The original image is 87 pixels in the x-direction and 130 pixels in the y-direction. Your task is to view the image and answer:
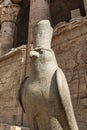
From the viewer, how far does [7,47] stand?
227 inches

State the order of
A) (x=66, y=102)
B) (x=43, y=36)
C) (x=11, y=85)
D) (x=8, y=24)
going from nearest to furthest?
(x=66, y=102) → (x=43, y=36) → (x=11, y=85) → (x=8, y=24)

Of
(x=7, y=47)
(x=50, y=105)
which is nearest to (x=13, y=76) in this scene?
(x=7, y=47)

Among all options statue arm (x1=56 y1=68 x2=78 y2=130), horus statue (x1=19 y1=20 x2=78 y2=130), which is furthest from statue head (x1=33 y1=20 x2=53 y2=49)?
statue arm (x1=56 y1=68 x2=78 y2=130)

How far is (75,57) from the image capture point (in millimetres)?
3365

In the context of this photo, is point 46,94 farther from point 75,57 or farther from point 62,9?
point 62,9

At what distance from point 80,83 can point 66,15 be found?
9.23 ft

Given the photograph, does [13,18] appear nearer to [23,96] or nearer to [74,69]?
[74,69]

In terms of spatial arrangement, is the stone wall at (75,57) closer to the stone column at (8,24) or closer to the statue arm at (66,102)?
the statue arm at (66,102)

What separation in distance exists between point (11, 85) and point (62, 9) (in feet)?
9.71

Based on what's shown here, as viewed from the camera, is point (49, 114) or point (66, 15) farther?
point (66, 15)

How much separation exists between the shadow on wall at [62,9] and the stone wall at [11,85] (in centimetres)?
159

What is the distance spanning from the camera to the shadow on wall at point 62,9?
516cm

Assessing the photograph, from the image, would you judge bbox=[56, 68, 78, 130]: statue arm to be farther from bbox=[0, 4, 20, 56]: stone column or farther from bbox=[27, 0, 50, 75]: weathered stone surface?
bbox=[0, 4, 20, 56]: stone column

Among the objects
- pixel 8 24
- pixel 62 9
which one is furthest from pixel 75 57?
pixel 8 24
